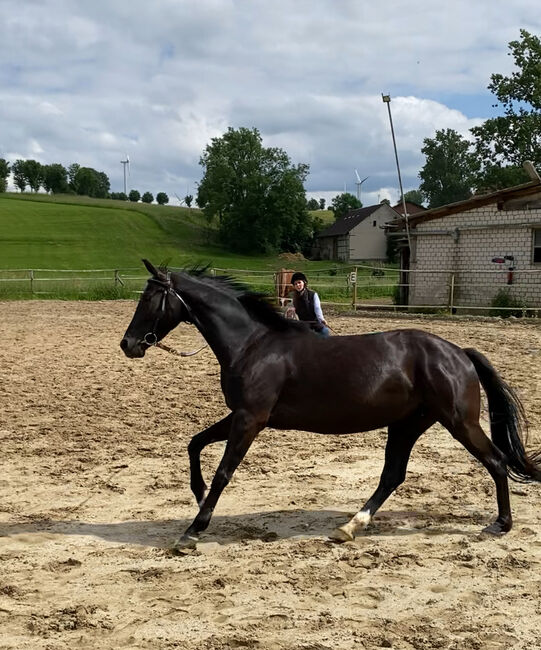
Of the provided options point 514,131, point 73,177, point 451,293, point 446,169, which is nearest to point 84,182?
point 73,177

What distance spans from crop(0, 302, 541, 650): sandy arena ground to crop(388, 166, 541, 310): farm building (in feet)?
44.0

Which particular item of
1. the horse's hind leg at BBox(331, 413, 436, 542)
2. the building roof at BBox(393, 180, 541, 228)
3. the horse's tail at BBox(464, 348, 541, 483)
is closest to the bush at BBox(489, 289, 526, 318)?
the building roof at BBox(393, 180, 541, 228)

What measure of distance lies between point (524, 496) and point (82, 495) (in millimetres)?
3719

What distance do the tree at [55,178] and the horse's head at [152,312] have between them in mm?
129490

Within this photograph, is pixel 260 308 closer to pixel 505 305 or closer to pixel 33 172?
pixel 505 305

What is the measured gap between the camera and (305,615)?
356 centimetres

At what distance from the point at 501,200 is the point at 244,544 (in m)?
19.6

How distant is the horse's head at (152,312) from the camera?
5.03 m

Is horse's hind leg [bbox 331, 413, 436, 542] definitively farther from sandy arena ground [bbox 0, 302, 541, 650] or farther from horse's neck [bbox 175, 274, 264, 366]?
horse's neck [bbox 175, 274, 264, 366]

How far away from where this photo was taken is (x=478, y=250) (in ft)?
73.8

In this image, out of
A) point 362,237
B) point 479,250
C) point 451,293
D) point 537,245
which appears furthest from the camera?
point 362,237

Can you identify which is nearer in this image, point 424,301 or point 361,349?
point 361,349

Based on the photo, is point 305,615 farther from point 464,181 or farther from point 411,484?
point 464,181

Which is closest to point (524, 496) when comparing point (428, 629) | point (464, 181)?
point (428, 629)
